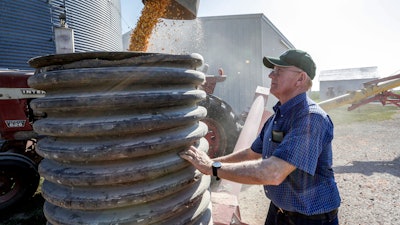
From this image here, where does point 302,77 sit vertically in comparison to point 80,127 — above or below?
above

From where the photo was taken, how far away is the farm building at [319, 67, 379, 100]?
4031cm

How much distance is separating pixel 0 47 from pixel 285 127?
9.54 metres

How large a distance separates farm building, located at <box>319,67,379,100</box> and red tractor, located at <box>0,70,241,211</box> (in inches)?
1570

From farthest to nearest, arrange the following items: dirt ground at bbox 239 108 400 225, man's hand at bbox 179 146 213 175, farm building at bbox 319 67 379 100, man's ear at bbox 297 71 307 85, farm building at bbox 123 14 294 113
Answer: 1. farm building at bbox 319 67 379 100
2. farm building at bbox 123 14 294 113
3. dirt ground at bbox 239 108 400 225
4. man's ear at bbox 297 71 307 85
5. man's hand at bbox 179 146 213 175

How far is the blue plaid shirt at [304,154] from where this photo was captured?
1.79 meters

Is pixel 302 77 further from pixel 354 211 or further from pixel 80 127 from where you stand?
pixel 354 211

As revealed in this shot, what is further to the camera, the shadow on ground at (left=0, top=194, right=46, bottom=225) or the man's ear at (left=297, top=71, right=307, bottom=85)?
the shadow on ground at (left=0, top=194, right=46, bottom=225)

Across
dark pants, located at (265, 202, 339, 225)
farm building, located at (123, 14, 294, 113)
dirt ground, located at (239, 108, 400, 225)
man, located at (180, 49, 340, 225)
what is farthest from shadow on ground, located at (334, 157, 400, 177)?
farm building, located at (123, 14, 294, 113)

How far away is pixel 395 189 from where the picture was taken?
4770 mm

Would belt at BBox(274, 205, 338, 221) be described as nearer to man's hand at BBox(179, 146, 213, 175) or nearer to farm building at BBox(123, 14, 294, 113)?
man's hand at BBox(179, 146, 213, 175)

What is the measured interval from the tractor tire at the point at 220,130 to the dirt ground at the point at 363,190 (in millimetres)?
982

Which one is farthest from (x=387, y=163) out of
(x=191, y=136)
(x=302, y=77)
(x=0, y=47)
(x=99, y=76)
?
(x=0, y=47)

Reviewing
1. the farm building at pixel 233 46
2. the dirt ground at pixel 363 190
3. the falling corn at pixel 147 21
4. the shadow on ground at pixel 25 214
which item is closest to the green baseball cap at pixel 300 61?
the falling corn at pixel 147 21

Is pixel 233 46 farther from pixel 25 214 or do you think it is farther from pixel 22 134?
pixel 25 214
